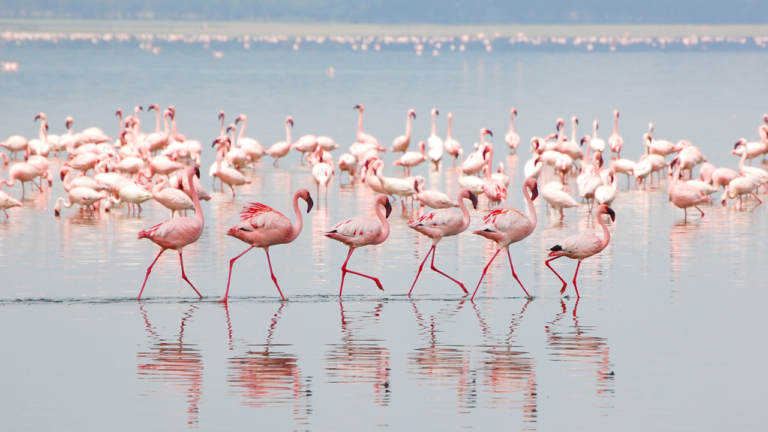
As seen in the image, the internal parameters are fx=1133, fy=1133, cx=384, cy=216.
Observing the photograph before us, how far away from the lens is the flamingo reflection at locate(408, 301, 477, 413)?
298 inches

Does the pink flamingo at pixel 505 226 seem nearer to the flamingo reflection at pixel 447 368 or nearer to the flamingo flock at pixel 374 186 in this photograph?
the flamingo flock at pixel 374 186

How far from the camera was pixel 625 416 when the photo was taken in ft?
23.5

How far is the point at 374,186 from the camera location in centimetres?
1722

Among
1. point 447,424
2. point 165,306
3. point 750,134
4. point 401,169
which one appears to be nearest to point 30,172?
point 401,169

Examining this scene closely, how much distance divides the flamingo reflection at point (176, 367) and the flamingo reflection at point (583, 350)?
267cm

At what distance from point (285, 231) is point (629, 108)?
97.9ft

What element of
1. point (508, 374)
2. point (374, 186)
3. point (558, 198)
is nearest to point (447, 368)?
point (508, 374)

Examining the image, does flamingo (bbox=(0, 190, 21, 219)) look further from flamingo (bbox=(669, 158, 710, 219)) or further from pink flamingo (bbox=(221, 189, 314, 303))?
flamingo (bbox=(669, 158, 710, 219))

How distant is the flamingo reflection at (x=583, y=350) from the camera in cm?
799

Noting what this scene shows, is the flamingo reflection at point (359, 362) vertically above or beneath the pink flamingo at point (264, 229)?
beneath

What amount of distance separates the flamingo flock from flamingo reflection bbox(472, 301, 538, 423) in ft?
5.04

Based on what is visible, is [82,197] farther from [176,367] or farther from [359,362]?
[359,362]

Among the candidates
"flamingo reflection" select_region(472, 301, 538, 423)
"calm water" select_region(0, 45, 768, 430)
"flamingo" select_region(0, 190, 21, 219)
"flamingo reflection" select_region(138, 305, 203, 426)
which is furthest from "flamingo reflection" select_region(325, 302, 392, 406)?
"flamingo" select_region(0, 190, 21, 219)

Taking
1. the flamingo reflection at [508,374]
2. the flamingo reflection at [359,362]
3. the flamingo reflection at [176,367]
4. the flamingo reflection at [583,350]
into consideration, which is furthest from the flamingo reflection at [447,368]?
the flamingo reflection at [176,367]
